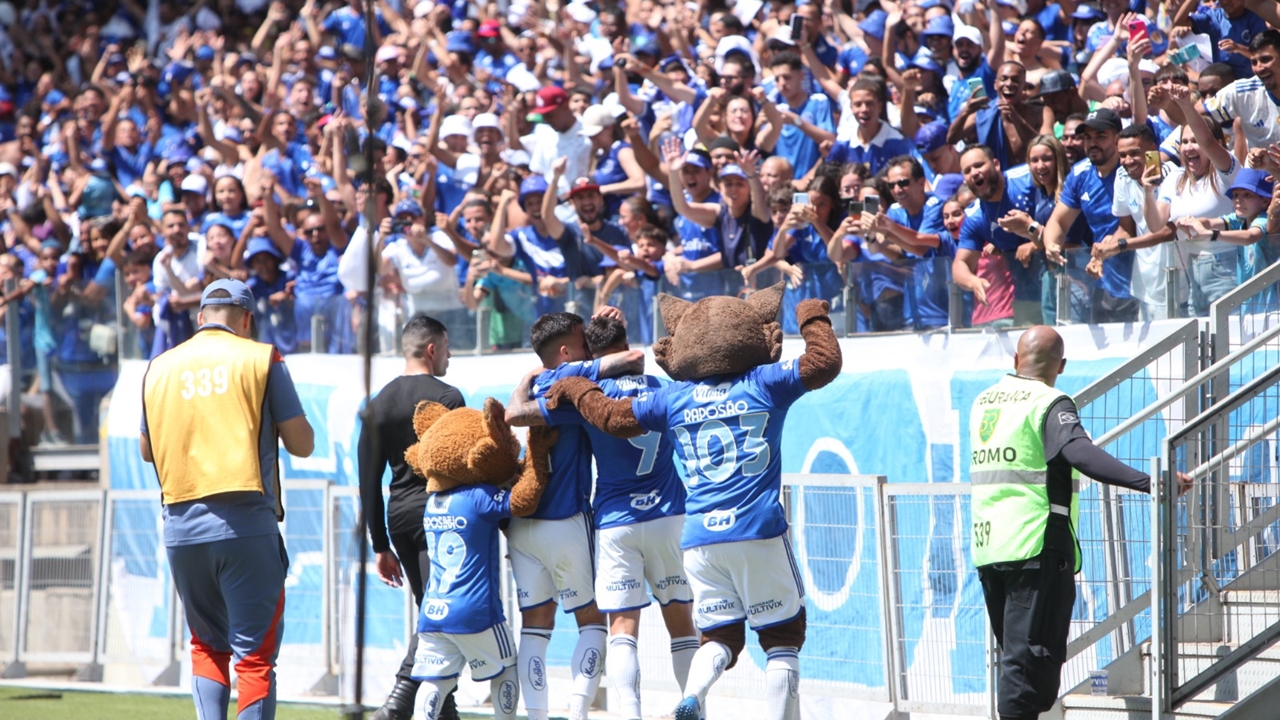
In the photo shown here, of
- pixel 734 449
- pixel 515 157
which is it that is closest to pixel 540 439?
pixel 734 449

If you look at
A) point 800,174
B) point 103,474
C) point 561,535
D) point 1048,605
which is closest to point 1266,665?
point 1048,605

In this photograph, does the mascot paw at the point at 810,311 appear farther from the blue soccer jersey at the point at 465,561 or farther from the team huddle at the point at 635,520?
the blue soccer jersey at the point at 465,561

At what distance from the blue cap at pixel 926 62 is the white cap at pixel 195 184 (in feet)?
23.9

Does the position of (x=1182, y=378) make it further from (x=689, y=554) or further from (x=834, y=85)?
(x=834, y=85)

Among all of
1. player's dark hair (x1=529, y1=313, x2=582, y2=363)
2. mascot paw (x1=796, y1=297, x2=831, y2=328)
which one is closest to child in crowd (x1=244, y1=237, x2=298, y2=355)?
player's dark hair (x1=529, y1=313, x2=582, y2=363)

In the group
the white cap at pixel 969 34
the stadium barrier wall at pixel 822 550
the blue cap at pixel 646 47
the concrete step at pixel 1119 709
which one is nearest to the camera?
the concrete step at pixel 1119 709

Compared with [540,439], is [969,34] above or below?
above

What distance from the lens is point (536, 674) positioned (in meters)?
6.58

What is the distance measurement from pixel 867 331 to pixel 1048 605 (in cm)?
304

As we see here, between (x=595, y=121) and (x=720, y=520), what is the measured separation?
647cm

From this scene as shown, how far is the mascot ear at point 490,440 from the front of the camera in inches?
254

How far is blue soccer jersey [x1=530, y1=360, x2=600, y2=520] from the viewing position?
6508 mm

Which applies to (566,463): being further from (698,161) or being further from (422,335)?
(698,161)

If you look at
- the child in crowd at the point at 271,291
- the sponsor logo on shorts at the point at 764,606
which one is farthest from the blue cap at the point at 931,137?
the sponsor logo on shorts at the point at 764,606
